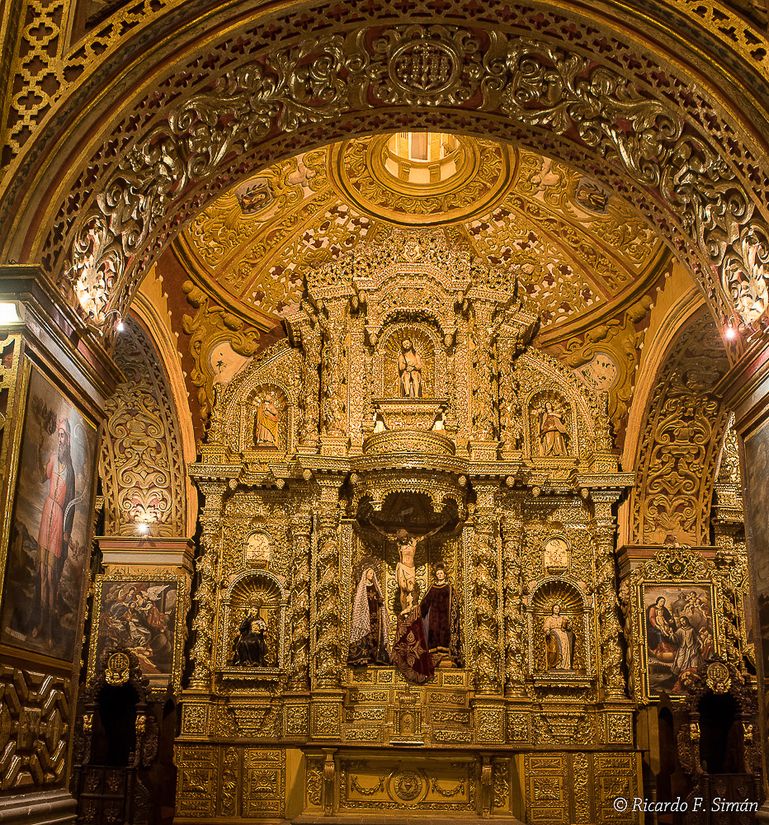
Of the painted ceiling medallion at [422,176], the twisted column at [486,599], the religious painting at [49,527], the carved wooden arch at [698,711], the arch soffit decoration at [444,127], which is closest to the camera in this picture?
the religious painting at [49,527]

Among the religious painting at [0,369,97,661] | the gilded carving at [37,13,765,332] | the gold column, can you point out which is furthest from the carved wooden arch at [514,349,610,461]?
the religious painting at [0,369,97,661]

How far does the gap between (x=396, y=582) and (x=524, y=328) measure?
507 cm

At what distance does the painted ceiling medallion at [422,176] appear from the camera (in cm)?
1680

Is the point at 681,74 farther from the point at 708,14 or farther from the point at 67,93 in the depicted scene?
the point at 67,93

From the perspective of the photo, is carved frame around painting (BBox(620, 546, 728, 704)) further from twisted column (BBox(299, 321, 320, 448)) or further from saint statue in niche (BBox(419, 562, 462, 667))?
twisted column (BBox(299, 321, 320, 448))

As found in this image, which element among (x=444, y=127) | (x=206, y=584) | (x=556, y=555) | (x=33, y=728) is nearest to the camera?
(x=33, y=728)

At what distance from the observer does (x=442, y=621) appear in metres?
16.8

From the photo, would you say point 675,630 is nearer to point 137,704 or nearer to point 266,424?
point 266,424

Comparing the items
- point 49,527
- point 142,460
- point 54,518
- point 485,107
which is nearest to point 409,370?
point 142,460

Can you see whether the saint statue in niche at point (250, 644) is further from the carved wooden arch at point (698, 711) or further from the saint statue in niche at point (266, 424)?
the carved wooden arch at point (698, 711)

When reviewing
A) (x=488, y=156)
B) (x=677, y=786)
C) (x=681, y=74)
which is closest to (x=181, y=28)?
(x=681, y=74)

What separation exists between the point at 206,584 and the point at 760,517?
1043 centimetres

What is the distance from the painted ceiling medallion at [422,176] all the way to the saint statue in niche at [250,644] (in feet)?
24.4

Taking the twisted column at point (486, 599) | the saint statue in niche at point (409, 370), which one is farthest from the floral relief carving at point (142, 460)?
the twisted column at point (486, 599)
